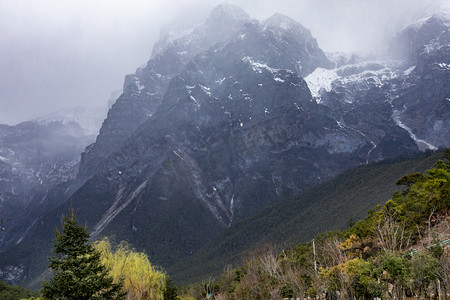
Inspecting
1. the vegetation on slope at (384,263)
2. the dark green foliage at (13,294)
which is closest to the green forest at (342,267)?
the vegetation on slope at (384,263)

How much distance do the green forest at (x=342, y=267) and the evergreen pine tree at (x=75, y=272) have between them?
0.07m

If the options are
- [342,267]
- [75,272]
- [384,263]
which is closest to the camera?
[75,272]

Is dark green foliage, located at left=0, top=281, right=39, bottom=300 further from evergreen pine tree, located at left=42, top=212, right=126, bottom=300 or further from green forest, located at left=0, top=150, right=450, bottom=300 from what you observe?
evergreen pine tree, located at left=42, top=212, right=126, bottom=300

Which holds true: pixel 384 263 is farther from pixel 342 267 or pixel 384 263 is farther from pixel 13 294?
pixel 13 294

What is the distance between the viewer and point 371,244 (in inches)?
2267

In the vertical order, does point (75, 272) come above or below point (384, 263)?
above

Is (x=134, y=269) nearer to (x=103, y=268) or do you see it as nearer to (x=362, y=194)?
(x=103, y=268)

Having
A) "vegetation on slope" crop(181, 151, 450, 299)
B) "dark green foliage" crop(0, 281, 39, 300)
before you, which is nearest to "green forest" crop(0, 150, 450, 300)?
"vegetation on slope" crop(181, 151, 450, 299)

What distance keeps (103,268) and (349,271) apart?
83.7ft

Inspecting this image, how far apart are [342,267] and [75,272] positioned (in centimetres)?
2894

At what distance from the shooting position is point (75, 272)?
1254 inches

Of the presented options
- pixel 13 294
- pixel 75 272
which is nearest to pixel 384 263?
pixel 75 272

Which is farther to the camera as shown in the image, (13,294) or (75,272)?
(13,294)

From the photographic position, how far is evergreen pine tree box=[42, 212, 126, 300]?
30.9 meters
